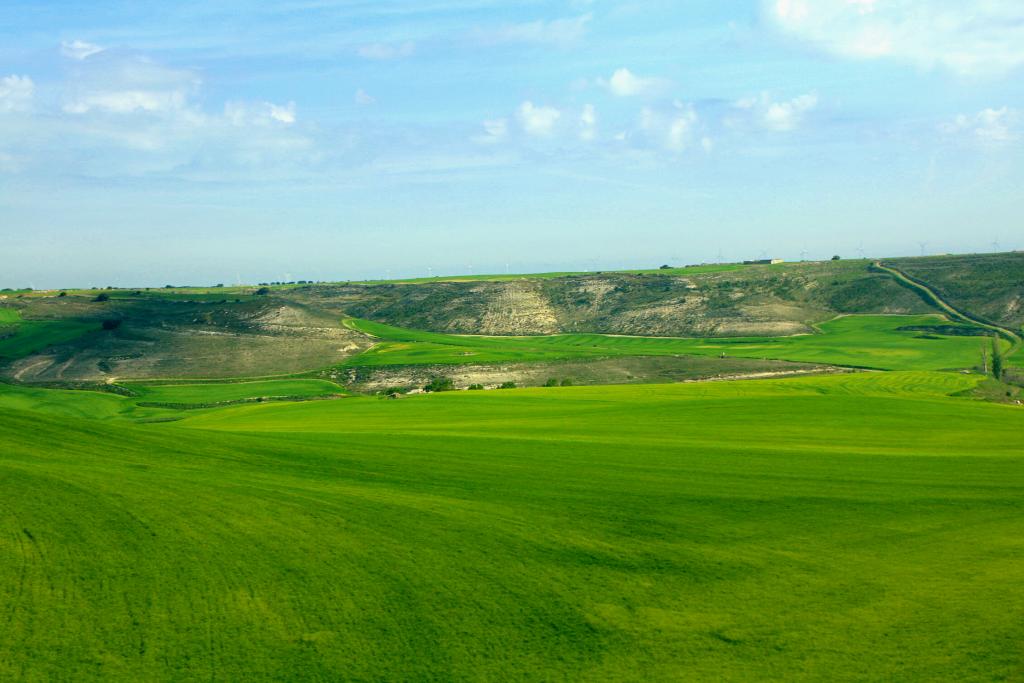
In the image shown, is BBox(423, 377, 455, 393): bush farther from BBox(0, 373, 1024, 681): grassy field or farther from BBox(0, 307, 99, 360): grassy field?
BBox(0, 307, 99, 360): grassy field

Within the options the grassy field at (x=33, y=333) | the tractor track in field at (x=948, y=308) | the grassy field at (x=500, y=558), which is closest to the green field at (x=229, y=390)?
the grassy field at (x=33, y=333)

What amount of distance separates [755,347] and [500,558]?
370 ft

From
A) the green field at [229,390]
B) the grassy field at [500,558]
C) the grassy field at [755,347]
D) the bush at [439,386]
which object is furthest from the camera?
the grassy field at [755,347]

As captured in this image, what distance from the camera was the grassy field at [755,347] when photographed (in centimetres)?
10956

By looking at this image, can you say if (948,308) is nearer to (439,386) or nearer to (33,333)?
(439,386)

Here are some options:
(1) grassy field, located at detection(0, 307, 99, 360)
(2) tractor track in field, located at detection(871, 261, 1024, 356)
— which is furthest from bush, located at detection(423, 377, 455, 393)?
(2) tractor track in field, located at detection(871, 261, 1024, 356)

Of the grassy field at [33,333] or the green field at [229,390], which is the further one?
the grassy field at [33,333]

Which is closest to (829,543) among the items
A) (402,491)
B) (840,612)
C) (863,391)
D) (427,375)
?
(840,612)

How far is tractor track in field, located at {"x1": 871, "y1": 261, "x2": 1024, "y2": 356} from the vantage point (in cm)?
12006

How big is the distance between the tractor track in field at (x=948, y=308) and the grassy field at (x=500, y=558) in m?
90.9

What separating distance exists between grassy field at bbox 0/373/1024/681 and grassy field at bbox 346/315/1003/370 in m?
73.0

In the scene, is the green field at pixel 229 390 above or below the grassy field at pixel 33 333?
below

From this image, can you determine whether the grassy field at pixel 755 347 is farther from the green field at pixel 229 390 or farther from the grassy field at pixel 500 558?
the grassy field at pixel 500 558

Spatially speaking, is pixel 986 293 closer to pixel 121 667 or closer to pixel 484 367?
pixel 484 367
